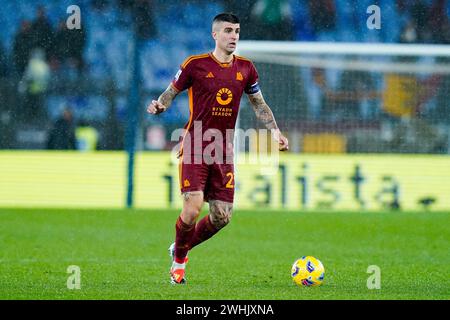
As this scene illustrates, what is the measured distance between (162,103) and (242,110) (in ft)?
32.0

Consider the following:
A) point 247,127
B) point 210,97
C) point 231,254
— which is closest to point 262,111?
point 210,97

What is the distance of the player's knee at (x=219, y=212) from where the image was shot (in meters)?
8.08

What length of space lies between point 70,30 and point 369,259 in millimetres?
10308

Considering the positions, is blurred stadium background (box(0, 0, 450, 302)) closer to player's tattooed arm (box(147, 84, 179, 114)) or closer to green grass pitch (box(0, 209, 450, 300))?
green grass pitch (box(0, 209, 450, 300))

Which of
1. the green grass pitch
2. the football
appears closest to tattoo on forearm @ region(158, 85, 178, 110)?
the green grass pitch

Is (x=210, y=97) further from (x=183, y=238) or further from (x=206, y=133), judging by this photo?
(x=183, y=238)

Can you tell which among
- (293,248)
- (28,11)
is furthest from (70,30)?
(293,248)

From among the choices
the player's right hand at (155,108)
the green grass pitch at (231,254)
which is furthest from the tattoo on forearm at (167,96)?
the green grass pitch at (231,254)

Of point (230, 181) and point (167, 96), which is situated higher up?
point (167, 96)

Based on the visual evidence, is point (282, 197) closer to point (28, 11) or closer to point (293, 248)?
point (293, 248)

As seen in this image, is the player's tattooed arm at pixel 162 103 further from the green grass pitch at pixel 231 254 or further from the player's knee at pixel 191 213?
the green grass pitch at pixel 231 254

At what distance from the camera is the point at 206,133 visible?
7891 millimetres

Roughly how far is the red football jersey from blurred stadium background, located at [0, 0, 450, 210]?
8.66 meters

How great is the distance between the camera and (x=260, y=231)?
13500 millimetres
